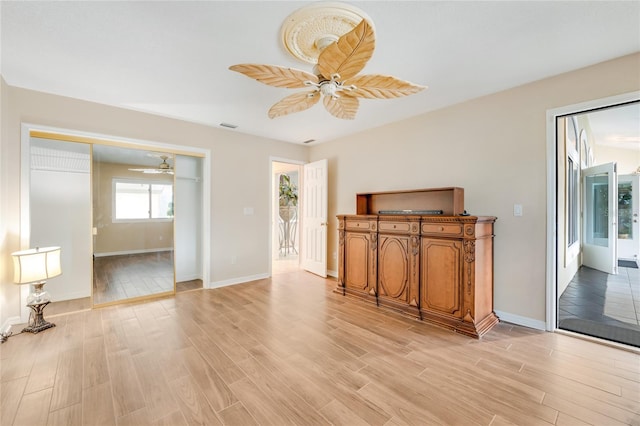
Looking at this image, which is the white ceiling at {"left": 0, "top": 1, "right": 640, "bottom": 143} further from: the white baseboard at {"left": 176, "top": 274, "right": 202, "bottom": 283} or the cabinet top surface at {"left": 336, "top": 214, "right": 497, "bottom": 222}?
the white baseboard at {"left": 176, "top": 274, "right": 202, "bottom": 283}

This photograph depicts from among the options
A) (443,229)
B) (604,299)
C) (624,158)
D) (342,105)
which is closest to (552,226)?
(443,229)

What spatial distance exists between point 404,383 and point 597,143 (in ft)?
23.1

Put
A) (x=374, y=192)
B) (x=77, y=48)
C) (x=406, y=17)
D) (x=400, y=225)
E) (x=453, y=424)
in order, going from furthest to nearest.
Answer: (x=374, y=192) → (x=400, y=225) → (x=77, y=48) → (x=406, y=17) → (x=453, y=424)

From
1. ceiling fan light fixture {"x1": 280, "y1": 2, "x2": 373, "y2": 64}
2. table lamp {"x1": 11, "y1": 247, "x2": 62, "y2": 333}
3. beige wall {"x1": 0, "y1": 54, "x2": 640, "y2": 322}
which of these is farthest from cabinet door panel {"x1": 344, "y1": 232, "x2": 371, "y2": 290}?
table lamp {"x1": 11, "y1": 247, "x2": 62, "y2": 333}

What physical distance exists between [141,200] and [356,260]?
10.9 feet

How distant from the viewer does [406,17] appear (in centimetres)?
180

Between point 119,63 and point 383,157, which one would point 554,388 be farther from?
point 119,63

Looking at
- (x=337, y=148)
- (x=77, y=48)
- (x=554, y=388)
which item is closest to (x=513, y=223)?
(x=554, y=388)

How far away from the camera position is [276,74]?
1744mm

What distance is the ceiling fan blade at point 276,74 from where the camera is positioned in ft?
5.35

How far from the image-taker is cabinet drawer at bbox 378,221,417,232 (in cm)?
317

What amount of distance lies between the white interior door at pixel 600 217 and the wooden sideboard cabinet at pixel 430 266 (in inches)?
127

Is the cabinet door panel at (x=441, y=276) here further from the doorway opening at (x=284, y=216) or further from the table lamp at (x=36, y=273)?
the doorway opening at (x=284, y=216)

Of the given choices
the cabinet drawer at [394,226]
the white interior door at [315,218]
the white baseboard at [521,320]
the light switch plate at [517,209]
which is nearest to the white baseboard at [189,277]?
the white interior door at [315,218]
